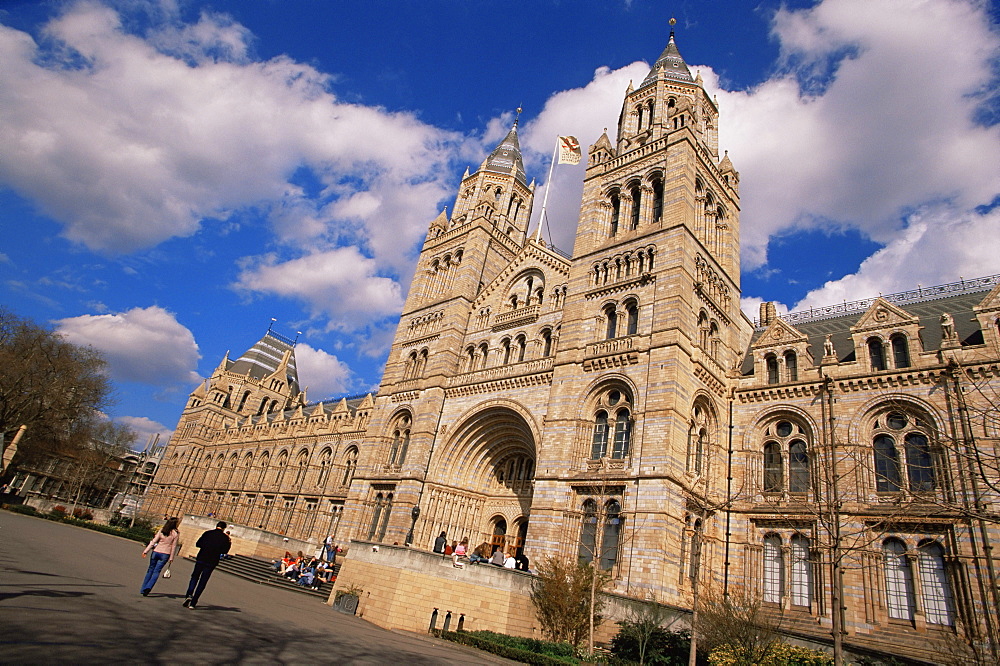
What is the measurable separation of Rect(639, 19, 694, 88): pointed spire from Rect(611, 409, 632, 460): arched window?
20265 millimetres

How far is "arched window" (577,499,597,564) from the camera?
2147cm

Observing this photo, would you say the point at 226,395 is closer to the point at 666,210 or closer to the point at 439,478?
the point at 439,478

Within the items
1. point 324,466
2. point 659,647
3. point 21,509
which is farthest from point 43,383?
point 659,647

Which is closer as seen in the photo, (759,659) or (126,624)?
(126,624)

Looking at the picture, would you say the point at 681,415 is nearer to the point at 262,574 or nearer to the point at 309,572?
the point at 309,572

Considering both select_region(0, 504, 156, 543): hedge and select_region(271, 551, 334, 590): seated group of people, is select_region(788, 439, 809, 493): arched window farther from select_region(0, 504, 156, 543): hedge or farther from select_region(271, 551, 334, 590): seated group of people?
select_region(0, 504, 156, 543): hedge

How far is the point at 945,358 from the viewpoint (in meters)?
21.3

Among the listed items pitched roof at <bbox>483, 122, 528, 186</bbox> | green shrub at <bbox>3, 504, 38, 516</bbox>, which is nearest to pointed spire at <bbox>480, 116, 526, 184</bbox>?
pitched roof at <bbox>483, 122, 528, 186</bbox>

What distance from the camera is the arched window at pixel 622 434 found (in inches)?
886

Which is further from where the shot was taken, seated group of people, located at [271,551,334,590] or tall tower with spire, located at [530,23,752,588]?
seated group of people, located at [271,551,334,590]

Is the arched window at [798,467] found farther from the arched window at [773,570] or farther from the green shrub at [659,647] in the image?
the green shrub at [659,647]

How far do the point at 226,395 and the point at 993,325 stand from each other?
2847 inches

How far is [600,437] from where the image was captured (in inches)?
928

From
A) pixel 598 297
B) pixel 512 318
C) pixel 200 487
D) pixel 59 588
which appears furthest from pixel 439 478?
pixel 200 487
